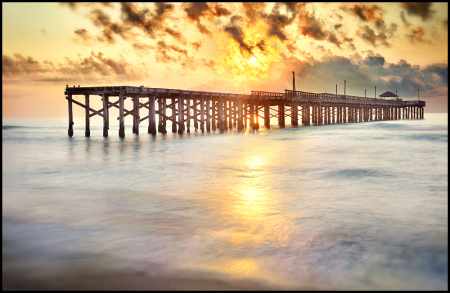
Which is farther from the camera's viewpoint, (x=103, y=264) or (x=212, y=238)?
(x=212, y=238)

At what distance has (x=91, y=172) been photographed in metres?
13.3

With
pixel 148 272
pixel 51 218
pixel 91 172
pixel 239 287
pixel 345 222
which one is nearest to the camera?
pixel 239 287

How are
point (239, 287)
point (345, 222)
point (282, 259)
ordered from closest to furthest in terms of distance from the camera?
point (239, 287) → point (282, 259) → point (345, 222)

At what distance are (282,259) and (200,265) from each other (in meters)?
1.05

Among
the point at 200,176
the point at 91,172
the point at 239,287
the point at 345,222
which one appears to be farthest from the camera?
the point at 91,172

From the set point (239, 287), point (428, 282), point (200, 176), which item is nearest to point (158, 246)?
point (239, 287)

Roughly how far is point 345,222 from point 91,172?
9.58 meters

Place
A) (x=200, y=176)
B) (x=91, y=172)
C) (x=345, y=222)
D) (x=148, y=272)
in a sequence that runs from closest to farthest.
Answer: (x=148, y=272)
(x=345, y=222)
(x=200, y=176)
(x=91, y=172)

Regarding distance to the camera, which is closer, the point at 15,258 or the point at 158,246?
the point at 15,258

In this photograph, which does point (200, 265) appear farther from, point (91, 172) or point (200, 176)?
point (91, 172)

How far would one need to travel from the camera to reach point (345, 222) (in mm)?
6578

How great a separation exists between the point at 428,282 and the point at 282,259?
1.65 m

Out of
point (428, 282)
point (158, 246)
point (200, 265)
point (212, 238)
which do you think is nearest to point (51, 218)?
point (158, 246)

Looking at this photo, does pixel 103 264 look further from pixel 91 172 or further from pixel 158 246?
pixel 91 172
